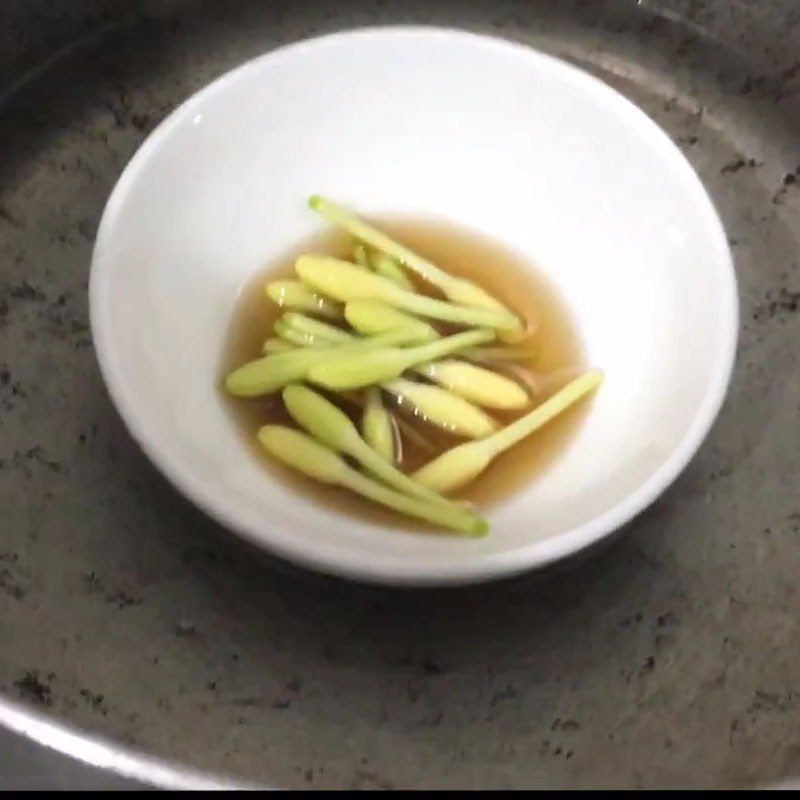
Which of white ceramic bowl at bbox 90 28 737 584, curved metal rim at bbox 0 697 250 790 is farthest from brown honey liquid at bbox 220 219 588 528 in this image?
curved metal rim at bbox 0 697 250 790

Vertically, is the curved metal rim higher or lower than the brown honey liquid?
lower

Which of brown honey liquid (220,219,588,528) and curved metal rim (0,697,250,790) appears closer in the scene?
curved metal rim (0,697,250,790)

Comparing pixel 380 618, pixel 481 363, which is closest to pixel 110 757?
pixel 380 618

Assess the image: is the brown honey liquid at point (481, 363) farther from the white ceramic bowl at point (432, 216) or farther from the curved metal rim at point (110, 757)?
the curved metal rim at point (110, 757)

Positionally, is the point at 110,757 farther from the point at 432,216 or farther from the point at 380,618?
the point at 432,216

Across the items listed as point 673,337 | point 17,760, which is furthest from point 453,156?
point 17,760

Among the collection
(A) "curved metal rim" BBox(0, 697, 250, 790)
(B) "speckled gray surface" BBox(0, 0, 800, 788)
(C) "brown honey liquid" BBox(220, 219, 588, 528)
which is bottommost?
(A) "curved metal rim" BBox(0, 697, 250, 790)

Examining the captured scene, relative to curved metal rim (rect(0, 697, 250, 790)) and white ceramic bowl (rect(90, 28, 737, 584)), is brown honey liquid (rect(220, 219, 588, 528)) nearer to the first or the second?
white ceramic bowl (rect(90, 28, 737, 584))
